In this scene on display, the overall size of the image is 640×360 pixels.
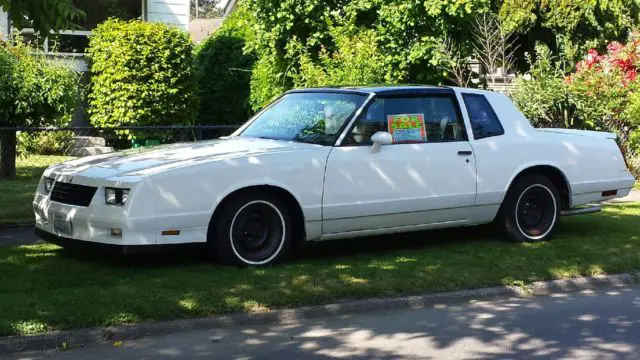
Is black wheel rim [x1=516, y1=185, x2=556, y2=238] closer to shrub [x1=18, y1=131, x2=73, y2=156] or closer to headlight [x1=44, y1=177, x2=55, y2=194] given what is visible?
headlight [x1=44, y1=177, x2=55, y2=194]

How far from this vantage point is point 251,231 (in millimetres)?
7520

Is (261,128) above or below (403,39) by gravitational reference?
below

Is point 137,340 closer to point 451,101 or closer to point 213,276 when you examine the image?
point 213,276

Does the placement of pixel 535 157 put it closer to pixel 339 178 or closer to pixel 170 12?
pixel 339 178

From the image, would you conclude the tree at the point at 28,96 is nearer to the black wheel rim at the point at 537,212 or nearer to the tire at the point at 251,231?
the tire at the point at 251,231

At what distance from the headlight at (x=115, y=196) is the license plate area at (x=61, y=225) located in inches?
19.6

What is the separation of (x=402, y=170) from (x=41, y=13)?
12.1 feet

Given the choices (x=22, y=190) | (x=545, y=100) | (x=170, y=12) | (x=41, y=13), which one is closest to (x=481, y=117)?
(x=41, y=13)

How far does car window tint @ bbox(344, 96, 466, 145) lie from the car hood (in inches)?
24.6

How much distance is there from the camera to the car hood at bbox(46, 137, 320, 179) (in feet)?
23.5

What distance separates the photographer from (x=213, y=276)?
23.2 feet

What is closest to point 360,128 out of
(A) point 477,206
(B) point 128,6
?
(A) point 477,206

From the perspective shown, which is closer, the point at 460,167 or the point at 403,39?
the point at 460,167

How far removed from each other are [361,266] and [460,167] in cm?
156
